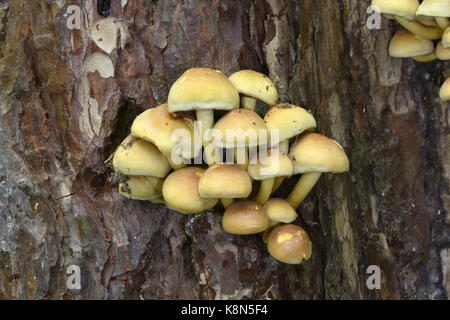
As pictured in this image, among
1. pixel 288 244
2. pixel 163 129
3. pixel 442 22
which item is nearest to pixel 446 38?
pixel 442 22

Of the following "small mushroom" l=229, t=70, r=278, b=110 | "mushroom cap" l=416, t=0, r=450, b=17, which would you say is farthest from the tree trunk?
"mushroom cap" l=416, t=0, r=450, b=17

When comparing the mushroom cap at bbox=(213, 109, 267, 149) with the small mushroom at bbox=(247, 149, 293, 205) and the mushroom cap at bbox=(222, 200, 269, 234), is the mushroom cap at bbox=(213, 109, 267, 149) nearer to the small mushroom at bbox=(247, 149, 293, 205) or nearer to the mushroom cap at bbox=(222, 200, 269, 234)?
the small mushroom at bbox=(247, 149, 293, 205)

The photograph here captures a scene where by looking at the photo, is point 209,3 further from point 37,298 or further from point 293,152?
point 37,298

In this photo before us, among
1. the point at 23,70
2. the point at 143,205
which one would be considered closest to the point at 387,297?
the point at 143,205

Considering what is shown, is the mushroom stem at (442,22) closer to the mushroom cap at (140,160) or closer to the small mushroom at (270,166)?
the small mushroom at (270,166)

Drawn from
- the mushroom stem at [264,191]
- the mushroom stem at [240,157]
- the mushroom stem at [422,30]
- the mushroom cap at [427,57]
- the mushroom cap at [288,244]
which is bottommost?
the mushroom cap at [288,244]

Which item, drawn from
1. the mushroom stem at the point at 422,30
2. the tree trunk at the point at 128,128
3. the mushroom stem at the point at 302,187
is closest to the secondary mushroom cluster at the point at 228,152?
the mushroom stem at the point at 302,187
